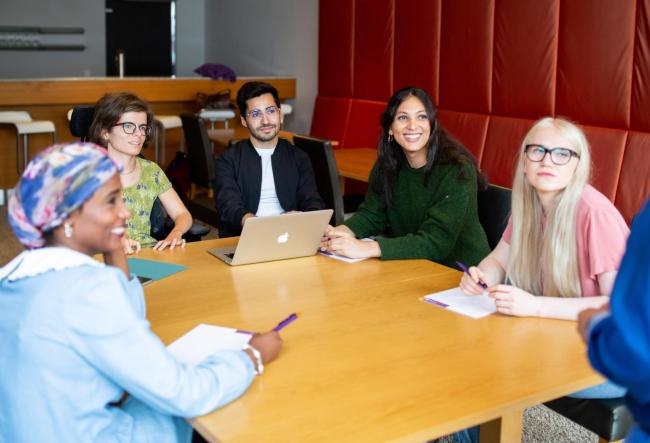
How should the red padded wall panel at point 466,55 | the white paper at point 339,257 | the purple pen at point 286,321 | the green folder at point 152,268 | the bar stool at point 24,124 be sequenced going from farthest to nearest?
the bar stool at point 24,124 < the red padded wall panel at point 466,55 < the white paper at point 339,257 < the green folder at point 152,268 < the purple pen at point 286,321

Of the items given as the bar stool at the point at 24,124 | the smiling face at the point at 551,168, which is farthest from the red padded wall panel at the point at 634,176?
the bar stool at the point at 24,124

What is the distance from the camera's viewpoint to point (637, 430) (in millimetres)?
1296

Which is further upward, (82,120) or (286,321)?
(82,120)

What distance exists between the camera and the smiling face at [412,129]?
10.1ft

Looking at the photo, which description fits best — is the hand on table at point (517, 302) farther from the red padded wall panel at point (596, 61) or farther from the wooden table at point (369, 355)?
the red padded wall panel at point (596, 61)

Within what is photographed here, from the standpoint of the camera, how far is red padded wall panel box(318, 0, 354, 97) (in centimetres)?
700

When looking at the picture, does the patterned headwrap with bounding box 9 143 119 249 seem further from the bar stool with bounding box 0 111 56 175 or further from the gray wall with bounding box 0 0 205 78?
the gray wall with bounding box 0 0 205 78

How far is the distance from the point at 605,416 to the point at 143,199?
77.4 inches

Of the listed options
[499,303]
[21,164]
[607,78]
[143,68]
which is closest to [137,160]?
[499,303]

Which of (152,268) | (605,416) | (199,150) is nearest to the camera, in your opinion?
(605,416)

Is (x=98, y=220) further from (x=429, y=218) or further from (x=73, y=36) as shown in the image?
(x=73, y=36)

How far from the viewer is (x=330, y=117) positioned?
24.1ft

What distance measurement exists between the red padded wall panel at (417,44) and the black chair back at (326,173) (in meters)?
1.86

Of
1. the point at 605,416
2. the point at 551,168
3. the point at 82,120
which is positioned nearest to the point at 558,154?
the point at 551,168
